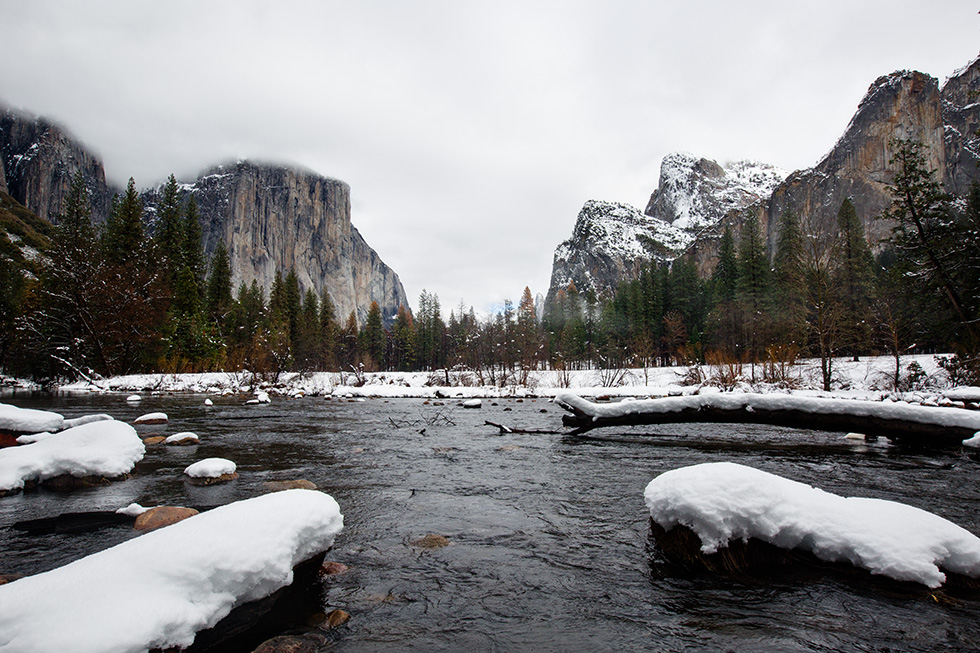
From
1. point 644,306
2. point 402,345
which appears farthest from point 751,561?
point 402,345

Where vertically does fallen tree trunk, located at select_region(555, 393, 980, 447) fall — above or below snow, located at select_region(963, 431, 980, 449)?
above

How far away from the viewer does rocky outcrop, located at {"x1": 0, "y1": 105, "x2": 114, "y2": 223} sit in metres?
116

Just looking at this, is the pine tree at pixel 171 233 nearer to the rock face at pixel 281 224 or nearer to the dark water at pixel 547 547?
the dark water at pixel 547 547

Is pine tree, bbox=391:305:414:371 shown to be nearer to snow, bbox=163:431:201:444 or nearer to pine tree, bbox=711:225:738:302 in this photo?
pine tree, bbox=711:225:738:302

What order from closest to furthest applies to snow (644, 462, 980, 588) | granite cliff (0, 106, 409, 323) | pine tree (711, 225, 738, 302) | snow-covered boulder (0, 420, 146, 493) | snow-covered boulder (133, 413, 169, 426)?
1. snow (644, 462, 980, 588)
2. snow-covered boulder (0, 420, 146, 493)
3. snow-covered boulder (133, 413, 169, 426)
4. pine tree (711, 225, 738, 302)
5. granite cliff (0, 106, 409, 323)

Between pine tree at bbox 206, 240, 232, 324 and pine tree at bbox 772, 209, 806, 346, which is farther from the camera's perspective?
pine tree at bbox 206, 240, 232, 324

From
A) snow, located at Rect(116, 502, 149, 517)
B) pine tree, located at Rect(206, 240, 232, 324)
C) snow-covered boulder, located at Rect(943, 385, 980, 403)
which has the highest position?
pine tree, located at Rect(206, 240, 232, 324)

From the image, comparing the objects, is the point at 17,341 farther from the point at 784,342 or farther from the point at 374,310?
the point at 374,310

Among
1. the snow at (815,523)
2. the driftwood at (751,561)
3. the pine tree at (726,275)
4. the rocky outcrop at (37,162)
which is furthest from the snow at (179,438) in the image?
the rocky outcrop at (37,162)

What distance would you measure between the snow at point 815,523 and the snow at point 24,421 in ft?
36.8

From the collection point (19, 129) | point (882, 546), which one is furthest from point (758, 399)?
point (19, 129)

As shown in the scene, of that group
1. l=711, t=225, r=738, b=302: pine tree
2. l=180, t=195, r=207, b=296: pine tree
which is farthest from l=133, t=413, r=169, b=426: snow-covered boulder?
l=711, t=225, r=738, b=302: pine tree

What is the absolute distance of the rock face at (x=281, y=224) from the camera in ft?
484

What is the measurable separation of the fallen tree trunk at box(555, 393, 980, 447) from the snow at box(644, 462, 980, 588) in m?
5.83
